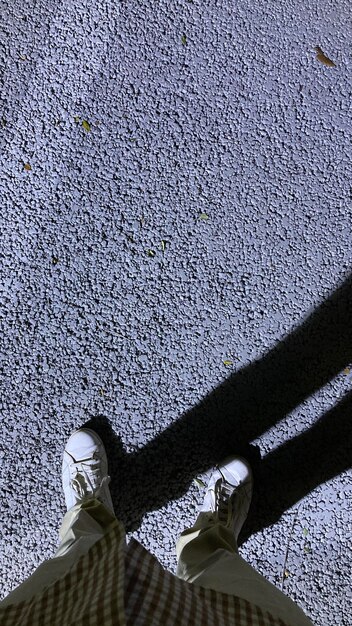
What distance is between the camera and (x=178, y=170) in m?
1.70

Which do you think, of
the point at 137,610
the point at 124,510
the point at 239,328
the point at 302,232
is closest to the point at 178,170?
the point at 302,232

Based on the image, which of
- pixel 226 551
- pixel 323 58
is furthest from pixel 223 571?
pixel 323 58

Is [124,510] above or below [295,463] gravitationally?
below

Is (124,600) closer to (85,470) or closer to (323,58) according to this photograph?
(85,470)

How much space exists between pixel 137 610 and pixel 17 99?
1.64 m

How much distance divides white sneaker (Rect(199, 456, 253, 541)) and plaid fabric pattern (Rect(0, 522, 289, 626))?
1.64ft

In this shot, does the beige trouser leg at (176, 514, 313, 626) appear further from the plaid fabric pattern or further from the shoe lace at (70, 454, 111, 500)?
the shoe lace at (70, 454, 111, 500)

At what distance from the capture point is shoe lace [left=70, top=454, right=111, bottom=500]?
5.20 ft

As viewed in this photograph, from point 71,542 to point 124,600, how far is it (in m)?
0.48

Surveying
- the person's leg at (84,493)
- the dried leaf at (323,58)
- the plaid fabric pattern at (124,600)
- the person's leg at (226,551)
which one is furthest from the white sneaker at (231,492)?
the dried leaf at (323,58)

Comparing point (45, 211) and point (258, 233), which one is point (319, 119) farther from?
point (45, 211)

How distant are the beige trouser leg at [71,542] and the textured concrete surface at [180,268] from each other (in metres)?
0.15

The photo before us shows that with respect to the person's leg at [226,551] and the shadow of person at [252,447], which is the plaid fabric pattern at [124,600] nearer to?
the person's leg at [226,551]

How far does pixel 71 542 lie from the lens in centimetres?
135
